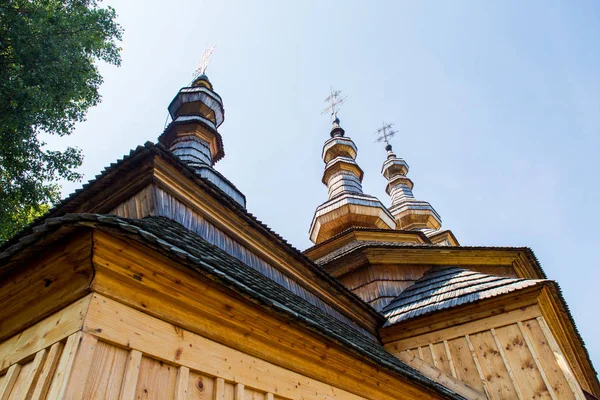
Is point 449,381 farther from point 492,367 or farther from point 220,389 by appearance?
point 220,389

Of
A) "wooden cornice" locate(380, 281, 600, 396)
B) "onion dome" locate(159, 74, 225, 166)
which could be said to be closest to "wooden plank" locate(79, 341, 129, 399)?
"wooden cornice" locate(380, 281, 600, 396)

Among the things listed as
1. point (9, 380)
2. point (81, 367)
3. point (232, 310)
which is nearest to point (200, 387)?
point (232, 310)

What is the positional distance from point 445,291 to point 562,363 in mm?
2548

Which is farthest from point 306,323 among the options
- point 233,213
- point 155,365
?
point 233,213

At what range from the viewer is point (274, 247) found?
7.38 metres

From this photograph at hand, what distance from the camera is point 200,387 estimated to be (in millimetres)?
3004

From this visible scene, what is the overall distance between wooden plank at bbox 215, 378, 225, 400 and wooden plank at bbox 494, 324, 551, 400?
5913 millimetres

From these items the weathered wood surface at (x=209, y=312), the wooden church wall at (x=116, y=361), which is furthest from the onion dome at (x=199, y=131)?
the wooden church wall at (x=116, y=361)

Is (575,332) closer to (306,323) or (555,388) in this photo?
(555,388)

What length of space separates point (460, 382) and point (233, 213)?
16.0ft

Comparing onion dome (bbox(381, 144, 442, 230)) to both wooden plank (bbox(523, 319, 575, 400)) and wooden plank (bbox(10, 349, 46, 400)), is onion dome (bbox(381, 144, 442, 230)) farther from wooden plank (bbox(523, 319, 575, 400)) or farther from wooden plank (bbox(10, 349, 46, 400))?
wooden plank (bbox(10, 349, 46, 400))

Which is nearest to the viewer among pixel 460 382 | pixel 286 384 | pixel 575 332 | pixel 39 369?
pixel 39 369

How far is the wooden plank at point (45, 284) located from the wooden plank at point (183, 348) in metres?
0.24

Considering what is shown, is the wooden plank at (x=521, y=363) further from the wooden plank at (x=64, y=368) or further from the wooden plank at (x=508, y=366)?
the wooden plank at (x=64, y=368)
